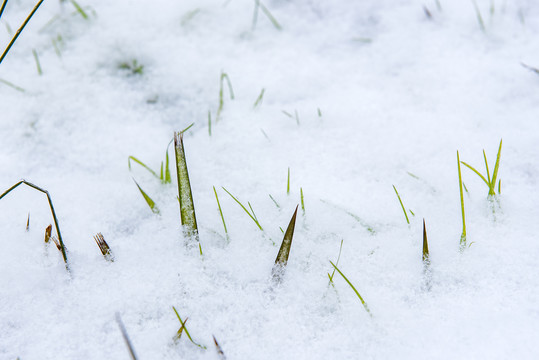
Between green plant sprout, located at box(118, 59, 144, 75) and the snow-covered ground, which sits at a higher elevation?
green plant sprout, located at box(118, 59, 144, 75)

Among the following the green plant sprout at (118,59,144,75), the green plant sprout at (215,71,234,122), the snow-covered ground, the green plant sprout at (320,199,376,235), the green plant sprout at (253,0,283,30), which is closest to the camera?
the snow-covered ground

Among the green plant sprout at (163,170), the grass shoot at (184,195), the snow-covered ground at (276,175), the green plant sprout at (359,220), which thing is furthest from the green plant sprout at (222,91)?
the green plant sprout at (359,220)

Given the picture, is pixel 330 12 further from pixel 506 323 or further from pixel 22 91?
pixel 506 323

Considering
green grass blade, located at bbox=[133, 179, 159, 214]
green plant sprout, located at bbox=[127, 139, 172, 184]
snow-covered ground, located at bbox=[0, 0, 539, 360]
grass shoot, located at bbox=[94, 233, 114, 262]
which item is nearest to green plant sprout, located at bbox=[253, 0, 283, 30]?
snow-covered ground, located at bbox=[0, 0, 539, 360]

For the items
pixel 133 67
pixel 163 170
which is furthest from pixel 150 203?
pixel 133 67

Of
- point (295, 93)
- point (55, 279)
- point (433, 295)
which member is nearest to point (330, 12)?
point (295, 93)

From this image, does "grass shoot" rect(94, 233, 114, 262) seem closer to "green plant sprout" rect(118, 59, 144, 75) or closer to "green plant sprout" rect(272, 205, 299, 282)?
"green plant sprout" rect(272, 205, 299, 282)
